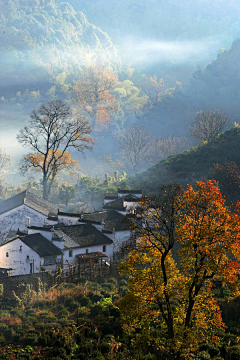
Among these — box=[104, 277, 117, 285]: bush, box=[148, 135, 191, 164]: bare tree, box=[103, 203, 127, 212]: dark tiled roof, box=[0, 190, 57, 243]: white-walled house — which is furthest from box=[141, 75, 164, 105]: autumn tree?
box=[104, 277, 117, 285]: bush

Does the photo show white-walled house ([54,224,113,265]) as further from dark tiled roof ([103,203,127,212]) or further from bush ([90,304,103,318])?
bush ([90,304,103,318])

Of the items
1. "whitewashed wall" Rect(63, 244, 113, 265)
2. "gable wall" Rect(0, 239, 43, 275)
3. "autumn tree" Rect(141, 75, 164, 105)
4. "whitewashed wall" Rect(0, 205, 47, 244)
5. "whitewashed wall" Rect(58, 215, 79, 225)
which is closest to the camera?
"gable wall" Rect(0, 239, 43, 275)

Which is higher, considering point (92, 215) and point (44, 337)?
point (92, 215)

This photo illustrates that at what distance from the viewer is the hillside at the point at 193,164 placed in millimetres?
70938

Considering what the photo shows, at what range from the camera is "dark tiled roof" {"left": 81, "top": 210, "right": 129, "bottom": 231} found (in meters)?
46.0

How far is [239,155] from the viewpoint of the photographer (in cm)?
7075

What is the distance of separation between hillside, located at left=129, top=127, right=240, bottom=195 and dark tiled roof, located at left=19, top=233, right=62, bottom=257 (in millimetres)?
32552

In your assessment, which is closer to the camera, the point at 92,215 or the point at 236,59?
the point at 92,215

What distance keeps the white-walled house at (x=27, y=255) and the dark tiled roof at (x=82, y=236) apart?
2.42 metres

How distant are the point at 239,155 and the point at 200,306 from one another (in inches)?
2129

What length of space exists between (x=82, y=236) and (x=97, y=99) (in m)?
109

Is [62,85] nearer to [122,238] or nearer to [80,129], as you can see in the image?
[80,129]

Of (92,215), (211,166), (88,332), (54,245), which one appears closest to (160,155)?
(211,166)

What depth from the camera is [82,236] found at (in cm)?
4312
